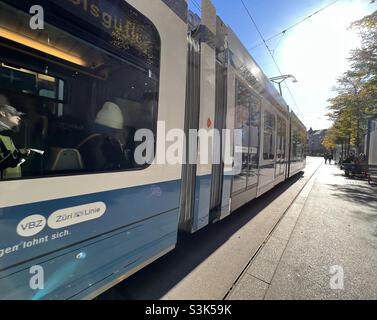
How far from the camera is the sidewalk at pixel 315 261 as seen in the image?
3166 mm

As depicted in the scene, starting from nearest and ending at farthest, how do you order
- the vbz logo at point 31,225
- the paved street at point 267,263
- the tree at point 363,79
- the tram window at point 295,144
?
1. the vbz logo at point 31,225
2. the paved street at point 267,263
3. the tree at point 363,79
4. the tram window at point 295,144

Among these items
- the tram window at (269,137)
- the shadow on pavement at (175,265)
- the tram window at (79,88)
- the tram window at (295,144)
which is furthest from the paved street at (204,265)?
the tram window at (295,144)

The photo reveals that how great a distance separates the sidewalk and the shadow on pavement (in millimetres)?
694

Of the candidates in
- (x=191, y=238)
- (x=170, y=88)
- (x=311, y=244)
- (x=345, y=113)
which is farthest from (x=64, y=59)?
(x=345, y=113)

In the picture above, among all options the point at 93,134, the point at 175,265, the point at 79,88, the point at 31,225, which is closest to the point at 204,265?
the point at 175,265

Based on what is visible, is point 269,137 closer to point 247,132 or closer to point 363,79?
point 247,132

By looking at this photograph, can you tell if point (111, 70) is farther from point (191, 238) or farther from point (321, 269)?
point (321, 269)

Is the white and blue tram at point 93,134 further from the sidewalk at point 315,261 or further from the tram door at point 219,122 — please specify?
the sidewalk at point 315,261

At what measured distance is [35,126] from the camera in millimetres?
1767

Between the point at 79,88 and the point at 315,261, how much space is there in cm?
395

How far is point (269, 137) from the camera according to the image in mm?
7715

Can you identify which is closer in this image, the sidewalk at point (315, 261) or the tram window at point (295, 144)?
the sidewalk at point (315, 261)

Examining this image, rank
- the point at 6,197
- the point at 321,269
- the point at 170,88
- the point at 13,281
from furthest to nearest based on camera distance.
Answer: the point at 321,269 < the point at 170,88 < the point at 13,281 < the point at 6,197
